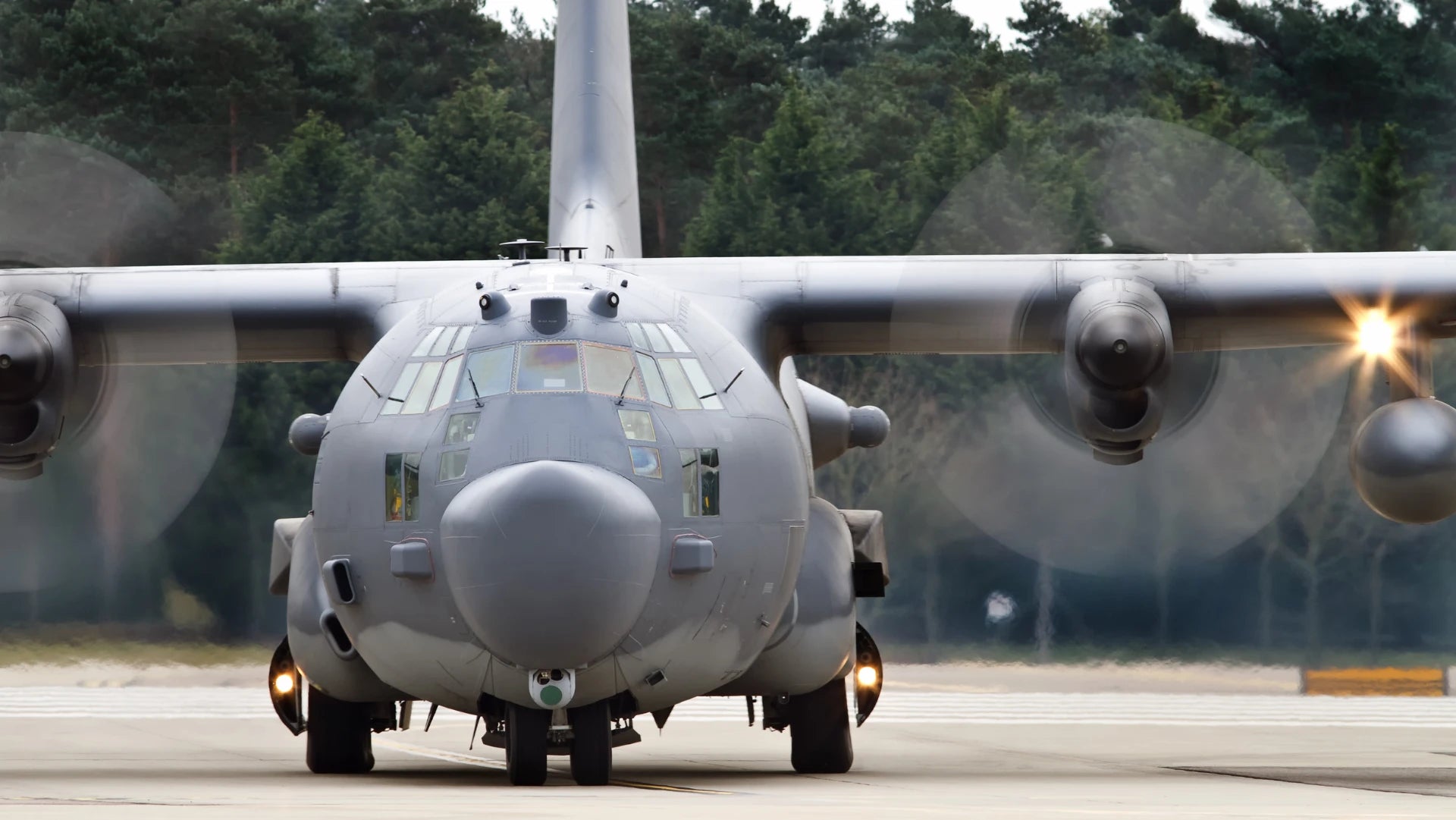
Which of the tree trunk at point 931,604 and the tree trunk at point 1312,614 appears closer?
the tree trunk at point 1312,614

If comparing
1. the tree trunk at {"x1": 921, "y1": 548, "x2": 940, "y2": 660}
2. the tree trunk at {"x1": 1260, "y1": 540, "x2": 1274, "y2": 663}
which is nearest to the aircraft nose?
the tree trunk at {"x1": 921, "y1": 548, "x2": 940, "y2": 660}

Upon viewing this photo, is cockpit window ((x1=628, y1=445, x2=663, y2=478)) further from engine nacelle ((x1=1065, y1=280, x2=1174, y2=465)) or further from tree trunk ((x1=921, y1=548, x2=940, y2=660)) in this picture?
tree trunk ((x1=921, y1=548, x2=940, y2=660))

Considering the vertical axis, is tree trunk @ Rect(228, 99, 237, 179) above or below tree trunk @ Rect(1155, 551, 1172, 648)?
above

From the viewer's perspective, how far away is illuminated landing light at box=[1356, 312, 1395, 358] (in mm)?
14000

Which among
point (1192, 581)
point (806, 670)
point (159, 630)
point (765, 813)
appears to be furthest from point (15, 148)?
point (765, 813)

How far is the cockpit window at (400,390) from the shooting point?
11.3m

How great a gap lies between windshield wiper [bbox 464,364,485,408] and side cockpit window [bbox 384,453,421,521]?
1.39ft

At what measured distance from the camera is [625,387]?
35.9ft

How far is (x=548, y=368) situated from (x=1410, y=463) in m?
5.81

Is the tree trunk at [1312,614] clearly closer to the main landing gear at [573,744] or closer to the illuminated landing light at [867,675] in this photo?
the illuminated landing light at [867,675]

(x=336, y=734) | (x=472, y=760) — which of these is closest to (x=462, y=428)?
(x=336, y=734)

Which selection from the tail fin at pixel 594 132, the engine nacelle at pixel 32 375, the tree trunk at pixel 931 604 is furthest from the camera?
the tree trunk at pixel 931 604

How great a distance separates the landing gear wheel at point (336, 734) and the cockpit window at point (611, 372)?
3.62m

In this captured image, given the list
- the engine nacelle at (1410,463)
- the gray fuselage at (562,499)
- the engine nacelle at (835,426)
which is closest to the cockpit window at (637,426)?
the gray fuselage at (562,499)
